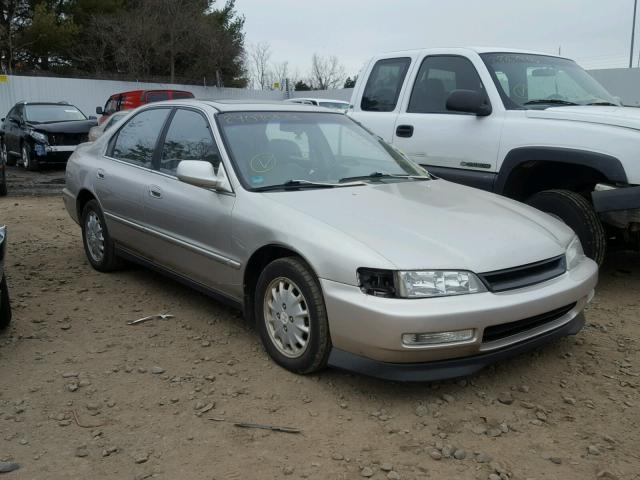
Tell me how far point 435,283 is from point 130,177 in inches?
114

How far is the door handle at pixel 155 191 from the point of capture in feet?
14.9

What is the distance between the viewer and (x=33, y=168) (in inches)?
548

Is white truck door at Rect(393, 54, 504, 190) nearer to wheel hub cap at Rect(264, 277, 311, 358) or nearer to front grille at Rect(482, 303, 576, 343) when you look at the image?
front grille at Rect(482, 303, 576, 343)

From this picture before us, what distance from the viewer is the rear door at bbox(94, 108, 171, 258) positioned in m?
4.83

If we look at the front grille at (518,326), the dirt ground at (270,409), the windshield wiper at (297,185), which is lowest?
the dirt ground at (270,409)

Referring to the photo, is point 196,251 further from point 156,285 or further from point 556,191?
point 556,191

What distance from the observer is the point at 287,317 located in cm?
351

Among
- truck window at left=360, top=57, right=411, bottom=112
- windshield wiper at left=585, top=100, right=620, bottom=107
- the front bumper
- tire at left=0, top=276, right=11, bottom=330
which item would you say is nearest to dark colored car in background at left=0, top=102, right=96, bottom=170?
truck window at left=360, top=57, right=411, bottom=112

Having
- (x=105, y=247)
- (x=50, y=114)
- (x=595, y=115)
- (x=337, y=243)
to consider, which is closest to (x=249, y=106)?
(x=337, y=243)

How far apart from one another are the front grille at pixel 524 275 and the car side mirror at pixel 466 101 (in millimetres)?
2014

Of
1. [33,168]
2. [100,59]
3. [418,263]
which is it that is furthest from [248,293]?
[100,59]

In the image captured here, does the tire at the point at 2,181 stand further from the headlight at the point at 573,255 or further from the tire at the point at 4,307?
the headlight at the point at 573,255

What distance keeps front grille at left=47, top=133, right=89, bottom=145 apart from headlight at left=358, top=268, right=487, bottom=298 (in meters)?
11.9

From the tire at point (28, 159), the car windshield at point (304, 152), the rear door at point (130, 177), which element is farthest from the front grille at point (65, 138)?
the car windshield at point (304, 152)
